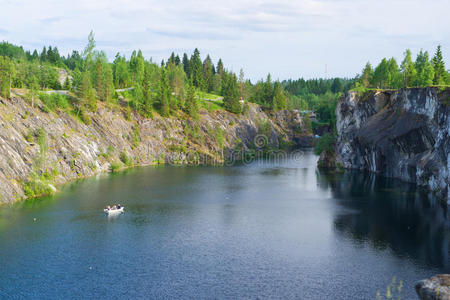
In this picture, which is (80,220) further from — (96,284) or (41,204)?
(96,284)

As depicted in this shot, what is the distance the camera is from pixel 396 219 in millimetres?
73938

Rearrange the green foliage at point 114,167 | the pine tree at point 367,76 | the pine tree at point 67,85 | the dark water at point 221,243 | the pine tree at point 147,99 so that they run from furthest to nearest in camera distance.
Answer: the pine tree at point 367,76 < the pine tree at point 147,99 < the pine tree at point 67,85 < the green foliage at point 114,167 < the dark water at point 221,243

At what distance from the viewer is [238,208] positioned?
82.9 m

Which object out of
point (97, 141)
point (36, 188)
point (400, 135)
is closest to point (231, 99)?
point (97, 141)

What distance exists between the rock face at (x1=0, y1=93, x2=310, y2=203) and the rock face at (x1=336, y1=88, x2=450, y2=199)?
5307cm

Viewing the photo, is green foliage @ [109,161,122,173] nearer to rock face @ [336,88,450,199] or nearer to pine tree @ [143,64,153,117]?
Answer: pine tree @ [143,64,153,117]

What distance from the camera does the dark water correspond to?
46.6 m

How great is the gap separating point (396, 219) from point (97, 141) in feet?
297

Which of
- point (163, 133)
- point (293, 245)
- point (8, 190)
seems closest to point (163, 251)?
point (293, 245)

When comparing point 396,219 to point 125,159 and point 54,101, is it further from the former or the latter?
point 54,101

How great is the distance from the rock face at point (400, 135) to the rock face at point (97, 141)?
174 feet

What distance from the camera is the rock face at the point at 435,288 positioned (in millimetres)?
33469

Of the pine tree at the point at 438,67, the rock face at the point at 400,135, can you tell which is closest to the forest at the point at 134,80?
the pine tree at the point at 438,67

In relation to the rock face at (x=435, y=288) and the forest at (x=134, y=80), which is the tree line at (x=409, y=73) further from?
the rock face at (x=435, y=288)
